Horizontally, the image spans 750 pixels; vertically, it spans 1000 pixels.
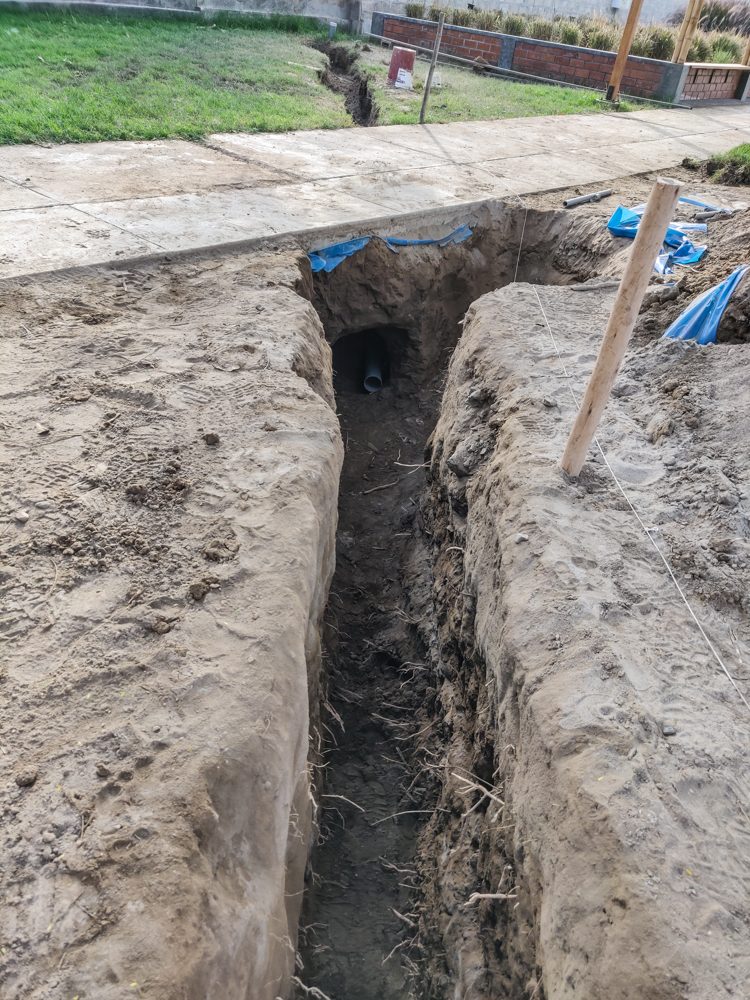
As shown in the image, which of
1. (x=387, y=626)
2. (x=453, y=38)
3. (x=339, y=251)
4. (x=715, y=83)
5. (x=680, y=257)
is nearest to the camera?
(x=387, y=626)

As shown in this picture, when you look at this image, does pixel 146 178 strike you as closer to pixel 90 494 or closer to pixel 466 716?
pixel 90 494

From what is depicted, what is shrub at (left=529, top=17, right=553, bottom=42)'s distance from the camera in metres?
15.9

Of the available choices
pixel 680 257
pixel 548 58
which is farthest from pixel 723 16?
pixel 680 257

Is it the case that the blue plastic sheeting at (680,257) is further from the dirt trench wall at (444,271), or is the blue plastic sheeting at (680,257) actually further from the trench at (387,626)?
the trench at (387,626)

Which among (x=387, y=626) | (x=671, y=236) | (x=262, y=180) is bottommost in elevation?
(x=387, y=626)

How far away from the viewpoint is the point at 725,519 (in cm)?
332

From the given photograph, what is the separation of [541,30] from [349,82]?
5.72 meters

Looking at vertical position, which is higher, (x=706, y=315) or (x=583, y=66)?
(x=583, y=66)

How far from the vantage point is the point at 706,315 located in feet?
14.9

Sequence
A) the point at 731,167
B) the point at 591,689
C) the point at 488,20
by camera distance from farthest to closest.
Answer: the point at 488,20, the point at 731,167, the point at 591,689

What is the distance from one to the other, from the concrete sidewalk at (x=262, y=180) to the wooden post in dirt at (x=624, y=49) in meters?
3.36

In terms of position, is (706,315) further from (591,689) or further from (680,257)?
(591,689)

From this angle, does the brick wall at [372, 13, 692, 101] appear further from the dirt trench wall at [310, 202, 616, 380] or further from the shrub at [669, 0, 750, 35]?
the dirt trench wall at [310, 202, 616, 380]

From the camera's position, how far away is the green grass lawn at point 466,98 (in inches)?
434
